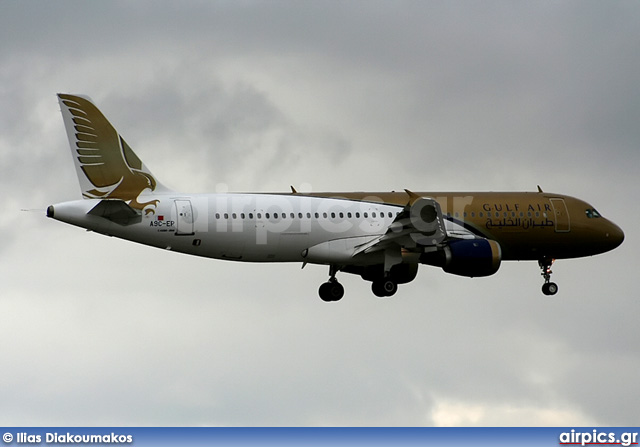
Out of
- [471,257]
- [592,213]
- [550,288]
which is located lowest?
[471,257]

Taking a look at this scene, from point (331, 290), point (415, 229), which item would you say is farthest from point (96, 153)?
point (415, 229)

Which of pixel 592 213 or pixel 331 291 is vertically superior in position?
pixel 592 213

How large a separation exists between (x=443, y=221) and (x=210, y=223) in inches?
405

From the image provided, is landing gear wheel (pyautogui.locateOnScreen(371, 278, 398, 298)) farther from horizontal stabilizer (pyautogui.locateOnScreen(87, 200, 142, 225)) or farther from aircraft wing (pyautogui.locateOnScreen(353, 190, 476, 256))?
horizontal stabilizer (pyautogui.locateOnScreen(87, 200, 142, 225))

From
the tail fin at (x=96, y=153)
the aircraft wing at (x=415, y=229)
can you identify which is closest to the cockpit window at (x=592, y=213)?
the aircraft wing at (x=415, y=229)

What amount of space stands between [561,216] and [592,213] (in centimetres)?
218

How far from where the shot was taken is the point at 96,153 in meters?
45.4

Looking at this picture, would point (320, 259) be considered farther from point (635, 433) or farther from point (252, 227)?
point (635, 433)

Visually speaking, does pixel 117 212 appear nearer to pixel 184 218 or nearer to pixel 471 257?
pixel 184 218

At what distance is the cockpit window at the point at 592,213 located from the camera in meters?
52.4

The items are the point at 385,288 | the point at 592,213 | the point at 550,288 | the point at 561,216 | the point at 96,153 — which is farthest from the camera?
the point at 592,213

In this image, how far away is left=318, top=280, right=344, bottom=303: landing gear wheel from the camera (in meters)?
51.6

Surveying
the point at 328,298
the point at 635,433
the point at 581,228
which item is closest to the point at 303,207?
the point at 328,298

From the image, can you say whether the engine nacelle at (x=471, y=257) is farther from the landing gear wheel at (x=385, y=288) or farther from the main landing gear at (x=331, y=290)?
the main landing gear at (x=331, y=290)
